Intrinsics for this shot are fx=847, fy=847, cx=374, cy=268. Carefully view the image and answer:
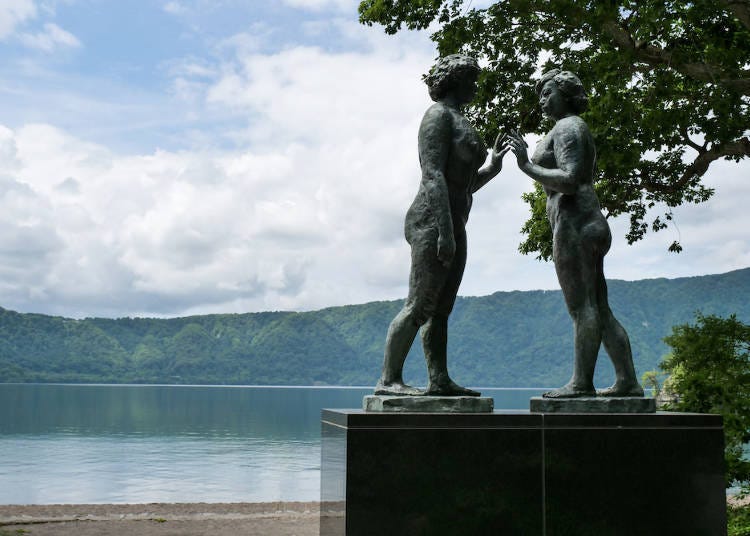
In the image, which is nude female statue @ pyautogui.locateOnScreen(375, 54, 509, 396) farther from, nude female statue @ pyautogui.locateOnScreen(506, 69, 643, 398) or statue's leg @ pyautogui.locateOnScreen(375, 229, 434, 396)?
nude female statue @ pyautogui.locateOnScreen(506, 69, 643, 398)

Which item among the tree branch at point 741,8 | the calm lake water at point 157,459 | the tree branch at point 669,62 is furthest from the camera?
the calm lake water at point 157,459

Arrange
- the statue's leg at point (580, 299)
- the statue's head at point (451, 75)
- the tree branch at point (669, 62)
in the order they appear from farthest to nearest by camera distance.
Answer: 1. the tree branch at point (669, 62)
2. the statue's head at point (451, 75)
3. the statue's leg at point (580, 299)

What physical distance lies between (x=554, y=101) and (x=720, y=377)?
23.2ft

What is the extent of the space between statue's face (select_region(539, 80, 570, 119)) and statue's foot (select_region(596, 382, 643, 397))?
2.46 metres

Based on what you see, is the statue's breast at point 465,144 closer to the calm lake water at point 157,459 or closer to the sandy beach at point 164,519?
the sandy beach at point 164,519

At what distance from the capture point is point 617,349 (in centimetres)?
736

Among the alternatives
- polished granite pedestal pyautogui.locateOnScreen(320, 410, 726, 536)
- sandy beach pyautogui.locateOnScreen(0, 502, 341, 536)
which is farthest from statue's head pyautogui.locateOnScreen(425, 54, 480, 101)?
sandy beach pyautogui.locateOnScreen(0, 502, 341, 536)

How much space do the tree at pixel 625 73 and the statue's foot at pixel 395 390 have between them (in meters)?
5.84

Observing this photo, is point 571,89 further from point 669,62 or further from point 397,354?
point 669,62

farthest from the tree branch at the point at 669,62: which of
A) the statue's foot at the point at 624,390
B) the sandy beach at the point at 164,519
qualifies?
the sandy beach at the point at 164,519

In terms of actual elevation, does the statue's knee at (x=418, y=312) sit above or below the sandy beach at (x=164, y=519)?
above

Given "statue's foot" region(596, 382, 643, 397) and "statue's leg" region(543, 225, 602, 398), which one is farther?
"statue's foot" region(596, 382, 643, 397)

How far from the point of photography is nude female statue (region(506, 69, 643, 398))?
7.14 meters

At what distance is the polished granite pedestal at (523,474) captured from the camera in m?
6.18
